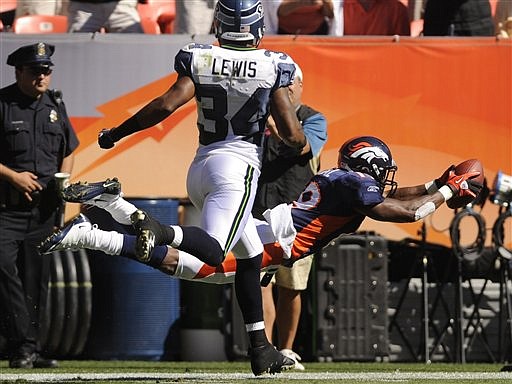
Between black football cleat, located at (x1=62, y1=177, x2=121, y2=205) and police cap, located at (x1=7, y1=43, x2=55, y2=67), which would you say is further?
police cap, located at (x1=7, y1=43, x2=55, y2=67)

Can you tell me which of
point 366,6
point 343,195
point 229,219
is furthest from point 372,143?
point 366,6

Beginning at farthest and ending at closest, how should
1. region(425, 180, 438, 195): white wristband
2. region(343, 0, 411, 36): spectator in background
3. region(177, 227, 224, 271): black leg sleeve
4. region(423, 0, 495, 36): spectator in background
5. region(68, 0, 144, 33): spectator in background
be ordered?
region(343, 0, 411, 36): spectator in background
region(68, 0, 144, 33): spectator in background
region(423, 0, 495, 36): spectator in background
region(425, 180, 438, 195): white wristband
region(177, 227, 224, 271): black leg sleeve

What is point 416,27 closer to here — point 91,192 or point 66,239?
point 91,192

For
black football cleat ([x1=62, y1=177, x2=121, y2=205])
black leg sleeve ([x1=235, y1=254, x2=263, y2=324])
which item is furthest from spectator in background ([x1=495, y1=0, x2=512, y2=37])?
black football cleat ([x1=62, y1=177, x2=121, y2=205])

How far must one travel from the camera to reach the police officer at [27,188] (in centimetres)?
780

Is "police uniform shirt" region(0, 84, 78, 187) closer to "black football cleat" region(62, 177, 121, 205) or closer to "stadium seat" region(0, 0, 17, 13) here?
"black football cleat" region(62, 177, 121, 205)

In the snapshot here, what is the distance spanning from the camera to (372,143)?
680 cm

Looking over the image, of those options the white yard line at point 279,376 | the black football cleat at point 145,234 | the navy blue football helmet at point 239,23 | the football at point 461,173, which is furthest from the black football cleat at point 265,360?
the navy blue football helmet at point 239,23

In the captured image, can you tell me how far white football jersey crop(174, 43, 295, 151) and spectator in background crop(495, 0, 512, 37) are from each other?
3906 millimetres

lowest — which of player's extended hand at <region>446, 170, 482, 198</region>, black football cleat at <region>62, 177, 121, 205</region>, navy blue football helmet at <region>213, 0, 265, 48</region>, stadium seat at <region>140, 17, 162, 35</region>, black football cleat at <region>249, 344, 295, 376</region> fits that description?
black football cleat at <region>249, 344, 295, 376</region>

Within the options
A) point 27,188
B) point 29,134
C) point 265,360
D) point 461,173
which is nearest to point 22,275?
point 27,188

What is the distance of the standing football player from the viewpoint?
613 centimetres

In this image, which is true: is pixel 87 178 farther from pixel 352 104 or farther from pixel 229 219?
pixel 229 219

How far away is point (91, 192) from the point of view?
606cm
